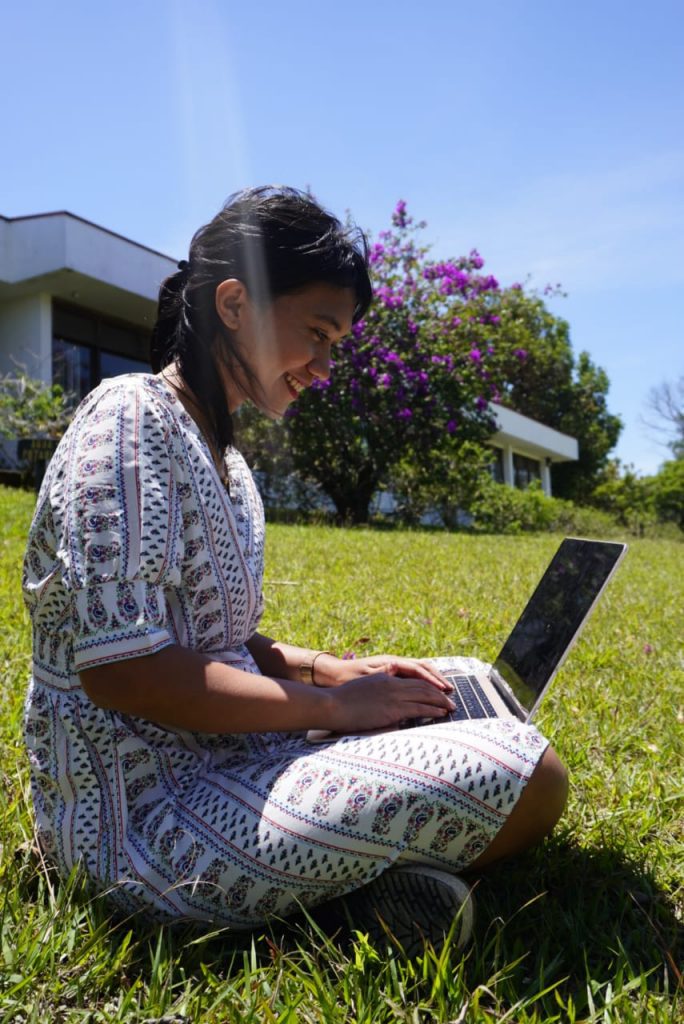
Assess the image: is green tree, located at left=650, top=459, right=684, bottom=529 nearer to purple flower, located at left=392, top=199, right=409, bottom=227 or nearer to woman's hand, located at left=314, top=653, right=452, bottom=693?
purple flower, located at left=392, top=199, right=409, bottom=227

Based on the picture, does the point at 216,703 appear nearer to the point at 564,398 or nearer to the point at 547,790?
the point at 547,790

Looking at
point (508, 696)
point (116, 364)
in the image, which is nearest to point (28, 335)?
point (116, 364)

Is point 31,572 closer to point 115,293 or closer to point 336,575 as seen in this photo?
point 336,575

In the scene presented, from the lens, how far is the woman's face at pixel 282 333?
1619 mm

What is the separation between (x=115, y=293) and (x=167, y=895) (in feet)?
40.9

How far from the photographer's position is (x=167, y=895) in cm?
143

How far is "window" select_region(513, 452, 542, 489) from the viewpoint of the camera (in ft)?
98.0

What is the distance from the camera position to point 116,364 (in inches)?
585

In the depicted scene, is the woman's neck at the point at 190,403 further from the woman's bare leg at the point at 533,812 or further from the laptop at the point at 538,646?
the woman's bare leg at the point at 533,812

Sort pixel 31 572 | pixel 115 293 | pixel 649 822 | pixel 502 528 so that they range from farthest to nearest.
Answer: pixel 502 528 < pixel 115 293 < pixel 649 822 < pixel 31 572

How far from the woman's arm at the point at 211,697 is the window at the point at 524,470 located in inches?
1119

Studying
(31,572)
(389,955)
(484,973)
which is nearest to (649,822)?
(484,973)

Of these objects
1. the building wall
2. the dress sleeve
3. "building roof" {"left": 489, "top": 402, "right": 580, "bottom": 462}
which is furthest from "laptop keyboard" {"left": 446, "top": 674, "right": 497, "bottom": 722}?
"building roof" {"left": 489, "top": 402, "right": 580, "bottom": 462}

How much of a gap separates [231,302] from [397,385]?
1028cm
